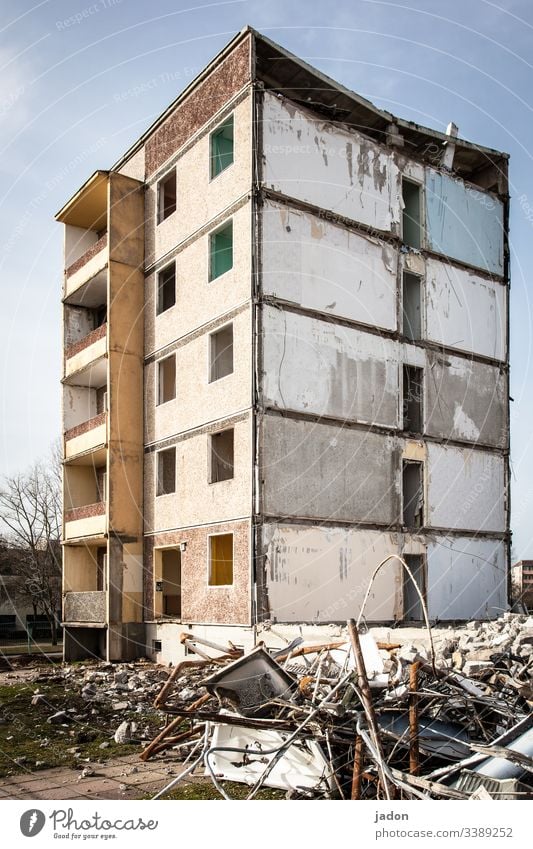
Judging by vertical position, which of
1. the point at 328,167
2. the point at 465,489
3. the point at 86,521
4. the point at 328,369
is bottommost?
the point at 86,521

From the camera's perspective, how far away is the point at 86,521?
19.7m

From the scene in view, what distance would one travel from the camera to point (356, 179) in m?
17.3

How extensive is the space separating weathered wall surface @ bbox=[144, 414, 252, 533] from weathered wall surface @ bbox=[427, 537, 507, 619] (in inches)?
187

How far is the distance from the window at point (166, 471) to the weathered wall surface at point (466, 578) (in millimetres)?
5892

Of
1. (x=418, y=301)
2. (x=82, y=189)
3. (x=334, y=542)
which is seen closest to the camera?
(x=334, y=542)

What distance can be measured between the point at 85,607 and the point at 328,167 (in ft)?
36.5

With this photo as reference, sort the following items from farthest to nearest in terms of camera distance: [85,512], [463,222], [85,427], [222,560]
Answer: [85,427] → [85,512] → [463,222] → [222,560]

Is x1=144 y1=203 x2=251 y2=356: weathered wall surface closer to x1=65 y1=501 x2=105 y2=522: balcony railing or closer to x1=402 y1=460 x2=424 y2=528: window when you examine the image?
x1=65 y1=501 x2=105 y2=522: balcony railing

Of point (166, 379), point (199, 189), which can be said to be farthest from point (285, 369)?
point (166, 379)

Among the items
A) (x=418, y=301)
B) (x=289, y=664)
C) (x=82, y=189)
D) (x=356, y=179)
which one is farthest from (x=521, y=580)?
(x=82, y=189)

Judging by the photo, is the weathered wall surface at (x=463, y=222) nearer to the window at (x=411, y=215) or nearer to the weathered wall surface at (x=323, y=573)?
the window at (x=411, y=215)

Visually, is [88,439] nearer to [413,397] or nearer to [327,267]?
[327,267]
